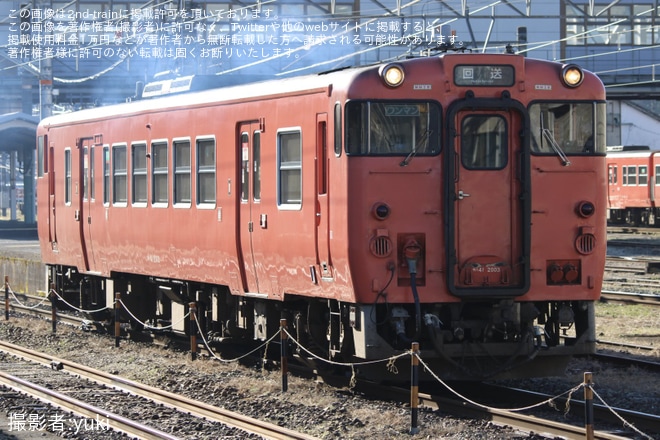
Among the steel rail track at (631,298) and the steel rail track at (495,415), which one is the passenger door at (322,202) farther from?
the steel rail track at (631,298)

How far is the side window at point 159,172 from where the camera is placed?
14914 mm

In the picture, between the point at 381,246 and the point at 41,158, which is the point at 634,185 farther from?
the point at 381,246

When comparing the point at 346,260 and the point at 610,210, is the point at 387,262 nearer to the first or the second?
the point at 346,260

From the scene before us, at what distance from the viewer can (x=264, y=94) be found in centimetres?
1255

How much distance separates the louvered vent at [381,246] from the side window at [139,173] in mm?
5641

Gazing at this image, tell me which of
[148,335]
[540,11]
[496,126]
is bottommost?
[148,335]

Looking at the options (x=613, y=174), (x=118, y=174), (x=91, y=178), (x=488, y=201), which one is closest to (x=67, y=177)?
(x=91, y=178)

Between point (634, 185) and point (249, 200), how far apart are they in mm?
34251

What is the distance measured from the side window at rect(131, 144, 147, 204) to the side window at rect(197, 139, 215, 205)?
1702 mm

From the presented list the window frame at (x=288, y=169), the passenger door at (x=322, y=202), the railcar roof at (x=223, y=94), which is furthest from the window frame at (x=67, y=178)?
the passenger door at (x=322, y=202)

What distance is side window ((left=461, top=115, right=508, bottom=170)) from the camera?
35.9ft

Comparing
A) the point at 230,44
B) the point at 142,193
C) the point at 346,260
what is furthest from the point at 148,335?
the point at 230,44

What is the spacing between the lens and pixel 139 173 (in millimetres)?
15688

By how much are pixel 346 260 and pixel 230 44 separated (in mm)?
25682
